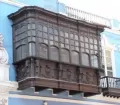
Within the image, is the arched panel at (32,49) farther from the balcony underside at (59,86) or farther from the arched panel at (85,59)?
the arched panel at (85,59)

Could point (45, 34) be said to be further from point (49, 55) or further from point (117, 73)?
point (117, 73)

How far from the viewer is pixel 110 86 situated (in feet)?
51.9

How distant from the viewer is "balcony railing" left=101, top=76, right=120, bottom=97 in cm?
1562

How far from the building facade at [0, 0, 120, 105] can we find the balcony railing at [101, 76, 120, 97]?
2.20ft

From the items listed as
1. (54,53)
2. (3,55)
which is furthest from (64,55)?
(3,55)

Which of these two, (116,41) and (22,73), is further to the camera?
(116,41)

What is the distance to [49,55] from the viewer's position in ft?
44.4

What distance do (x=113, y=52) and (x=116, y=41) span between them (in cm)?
57

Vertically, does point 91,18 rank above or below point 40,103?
above

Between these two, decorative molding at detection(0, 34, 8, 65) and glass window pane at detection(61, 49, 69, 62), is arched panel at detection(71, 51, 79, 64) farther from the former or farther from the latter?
decorative molding at detection(0, 34, 8, 65)

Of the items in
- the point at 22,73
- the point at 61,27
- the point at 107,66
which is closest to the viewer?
the point at 22,73

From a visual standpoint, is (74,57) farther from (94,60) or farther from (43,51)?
(43,51)

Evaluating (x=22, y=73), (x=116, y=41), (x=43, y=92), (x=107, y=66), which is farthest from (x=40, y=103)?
(x=116, y=41)

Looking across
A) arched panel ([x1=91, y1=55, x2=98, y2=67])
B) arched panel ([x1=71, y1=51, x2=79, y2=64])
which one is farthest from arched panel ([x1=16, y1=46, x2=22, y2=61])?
arched panel ([x1=91, y1=55, x2=98, y2=67])
